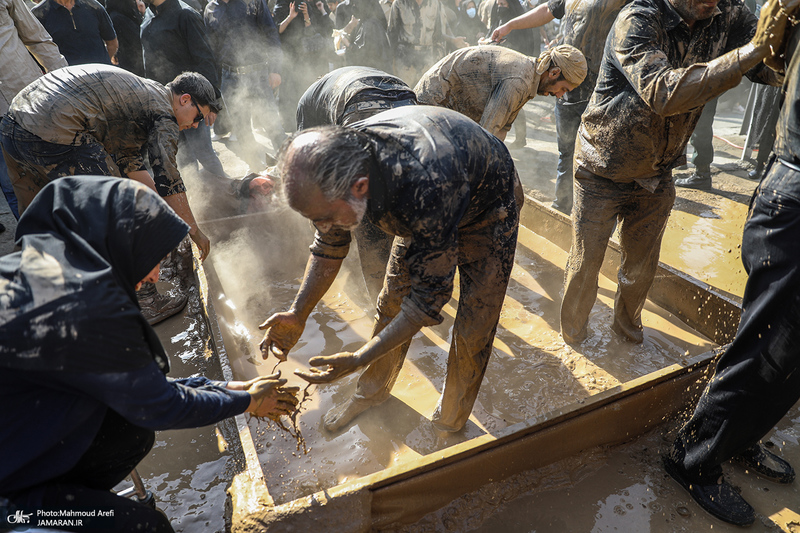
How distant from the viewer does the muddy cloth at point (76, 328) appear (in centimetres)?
126

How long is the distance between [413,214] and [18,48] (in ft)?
15.5

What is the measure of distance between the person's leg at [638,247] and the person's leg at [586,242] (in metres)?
0.11

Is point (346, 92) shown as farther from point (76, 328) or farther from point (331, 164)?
point (76, 328)

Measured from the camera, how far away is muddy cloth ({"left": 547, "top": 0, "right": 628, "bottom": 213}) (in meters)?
4.55

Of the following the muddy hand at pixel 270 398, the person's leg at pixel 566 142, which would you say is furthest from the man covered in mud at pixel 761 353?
the person's leg at pixel 566 142

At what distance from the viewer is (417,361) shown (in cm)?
338

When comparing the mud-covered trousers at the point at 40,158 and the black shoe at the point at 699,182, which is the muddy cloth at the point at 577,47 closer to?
the black shoe at the point at 699,182

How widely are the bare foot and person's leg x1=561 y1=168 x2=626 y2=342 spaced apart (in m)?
1.54

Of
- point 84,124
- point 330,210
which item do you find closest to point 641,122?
point 330,210

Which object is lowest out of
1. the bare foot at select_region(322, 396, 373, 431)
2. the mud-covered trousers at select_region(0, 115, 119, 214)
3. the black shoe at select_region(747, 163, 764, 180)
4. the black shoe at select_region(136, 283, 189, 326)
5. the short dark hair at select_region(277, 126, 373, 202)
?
the black shoe at select_region(136, 283, 189, 326)

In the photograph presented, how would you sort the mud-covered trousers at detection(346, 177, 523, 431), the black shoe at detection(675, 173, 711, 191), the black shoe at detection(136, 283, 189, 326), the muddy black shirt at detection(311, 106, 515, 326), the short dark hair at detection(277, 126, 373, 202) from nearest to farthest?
the short dark hair at detection(277, 126, 373, 202)
the muddy black shirt at detection(311, 106, 515, 326)
the mud-covered trousers at detection(346, 177, 523, 431)
the black shoe at detection(136, 283, 189, 326)
the black shoe at detection(675, 173, 711, 191)

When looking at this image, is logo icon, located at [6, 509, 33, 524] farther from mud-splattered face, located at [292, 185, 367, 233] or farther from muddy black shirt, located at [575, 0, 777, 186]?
muddy black shirt, located at [575, 0, 777, 186]

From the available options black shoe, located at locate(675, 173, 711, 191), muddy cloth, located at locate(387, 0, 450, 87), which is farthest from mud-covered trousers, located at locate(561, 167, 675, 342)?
muddy cloth, located at locate(387, 0, 450, 87)

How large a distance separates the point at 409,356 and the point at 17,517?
7.64ft
